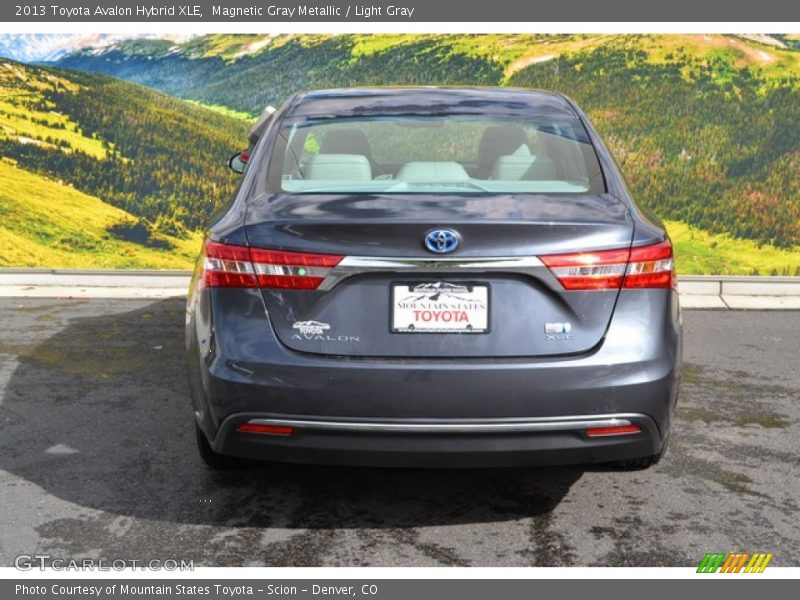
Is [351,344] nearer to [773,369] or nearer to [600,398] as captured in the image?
[600,398]

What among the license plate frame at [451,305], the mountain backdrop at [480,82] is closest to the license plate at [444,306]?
the license plate frame at [451,305]

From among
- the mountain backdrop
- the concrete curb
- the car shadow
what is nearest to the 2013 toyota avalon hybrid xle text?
the car shadow

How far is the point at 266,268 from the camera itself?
12.5 feet

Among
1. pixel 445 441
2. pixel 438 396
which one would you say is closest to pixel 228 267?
pixel 438 396

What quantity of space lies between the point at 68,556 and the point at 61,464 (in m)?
1.16

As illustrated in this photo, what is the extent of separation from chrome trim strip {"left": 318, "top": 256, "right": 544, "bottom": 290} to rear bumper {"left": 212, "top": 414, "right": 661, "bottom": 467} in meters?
0.51

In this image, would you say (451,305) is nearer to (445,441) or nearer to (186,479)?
(445,441)

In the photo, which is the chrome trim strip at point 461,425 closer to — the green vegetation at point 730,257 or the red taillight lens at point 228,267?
the red taillight lens at point 228,267

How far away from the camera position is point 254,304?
12.6ft

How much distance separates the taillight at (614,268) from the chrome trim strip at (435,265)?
7 cm

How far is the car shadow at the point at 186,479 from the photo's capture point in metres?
4.34

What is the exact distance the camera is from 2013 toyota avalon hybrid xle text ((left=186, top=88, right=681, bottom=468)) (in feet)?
12.3

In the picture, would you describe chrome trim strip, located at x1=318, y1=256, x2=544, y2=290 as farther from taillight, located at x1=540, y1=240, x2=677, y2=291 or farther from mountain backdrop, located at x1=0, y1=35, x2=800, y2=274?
mountain backdrop, located at x1=0, y1=35, x2=800, y2=274
